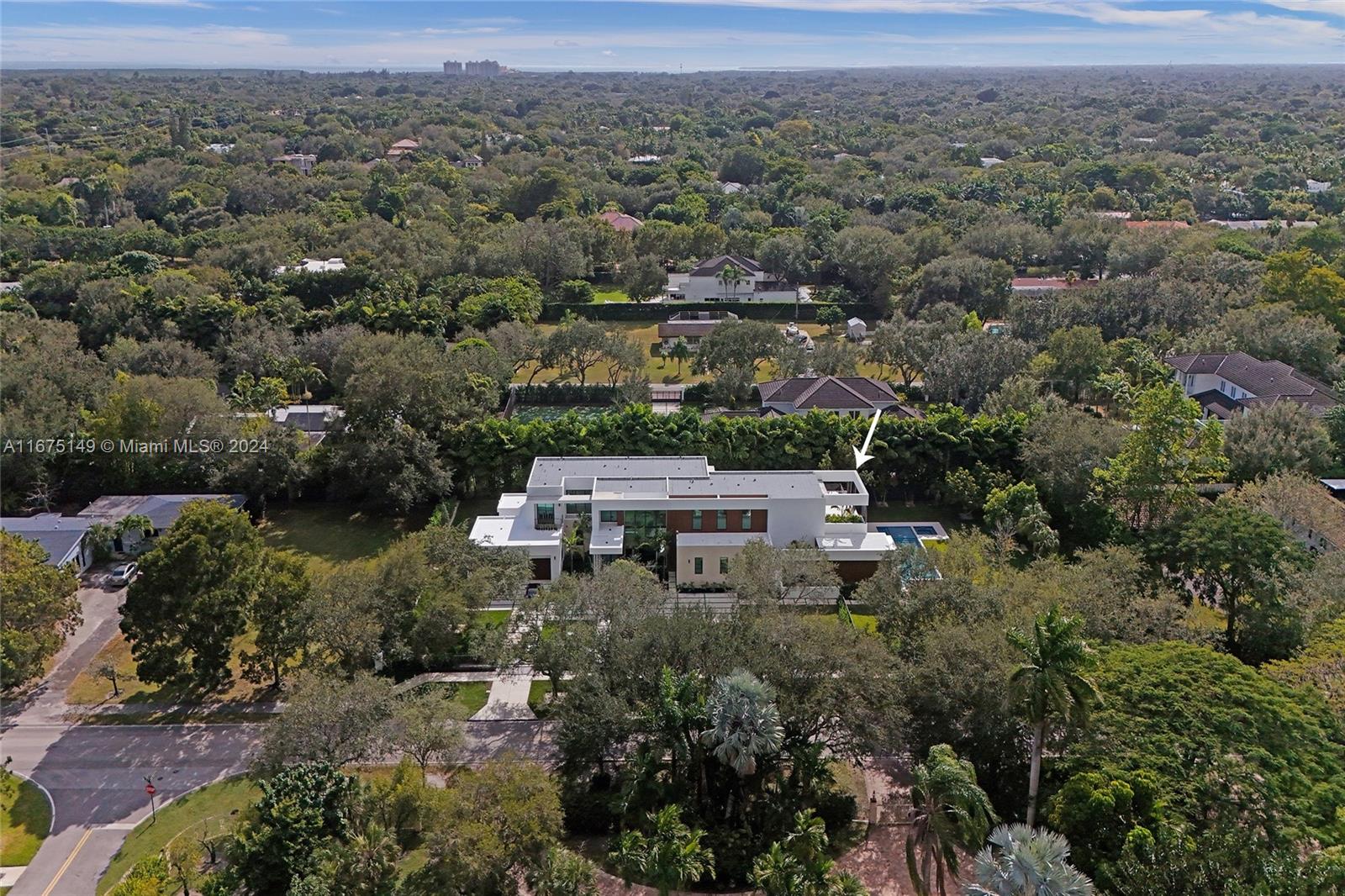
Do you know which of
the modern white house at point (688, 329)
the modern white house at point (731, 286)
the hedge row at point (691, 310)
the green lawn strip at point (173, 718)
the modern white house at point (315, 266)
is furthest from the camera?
the modern white house at point (731, 286)

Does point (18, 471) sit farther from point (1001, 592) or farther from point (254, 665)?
point (1001, 592)

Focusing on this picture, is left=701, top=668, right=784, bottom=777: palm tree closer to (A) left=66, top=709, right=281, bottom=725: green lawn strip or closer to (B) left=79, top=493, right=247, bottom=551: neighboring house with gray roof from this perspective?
(A) left=66, top=709, right=281, bottom=725: green lawn strip

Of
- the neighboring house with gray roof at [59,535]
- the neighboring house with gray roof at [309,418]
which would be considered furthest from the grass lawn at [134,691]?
the neighboring house with gray roof at [309,418]

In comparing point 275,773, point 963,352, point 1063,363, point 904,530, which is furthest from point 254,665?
point 1063,363

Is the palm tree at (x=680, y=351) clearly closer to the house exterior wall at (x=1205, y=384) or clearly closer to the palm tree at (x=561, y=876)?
the house exterior wall at (x=1205, y=384)

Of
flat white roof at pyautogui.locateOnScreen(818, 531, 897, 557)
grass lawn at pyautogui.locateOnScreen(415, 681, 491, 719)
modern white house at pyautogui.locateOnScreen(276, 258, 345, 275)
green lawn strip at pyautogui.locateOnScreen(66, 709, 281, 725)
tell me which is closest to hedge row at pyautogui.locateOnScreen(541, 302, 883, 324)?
modern white house at pyautogui.locateOnScreen(276, 258, 345, 275)

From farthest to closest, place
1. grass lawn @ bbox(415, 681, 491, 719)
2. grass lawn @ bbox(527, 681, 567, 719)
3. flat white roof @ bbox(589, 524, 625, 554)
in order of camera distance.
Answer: flat white roof @ bbox(589, 524, 625, 554) → grass lawn @ bbox(415, 681, 491, 719) → grass lawn @ bbox(527, 681, 567, 719)

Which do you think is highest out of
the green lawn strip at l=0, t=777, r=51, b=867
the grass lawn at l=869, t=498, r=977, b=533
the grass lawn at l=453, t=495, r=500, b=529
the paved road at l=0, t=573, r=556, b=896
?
the green lawn strip at l=0, t=777, r=51, b=867
